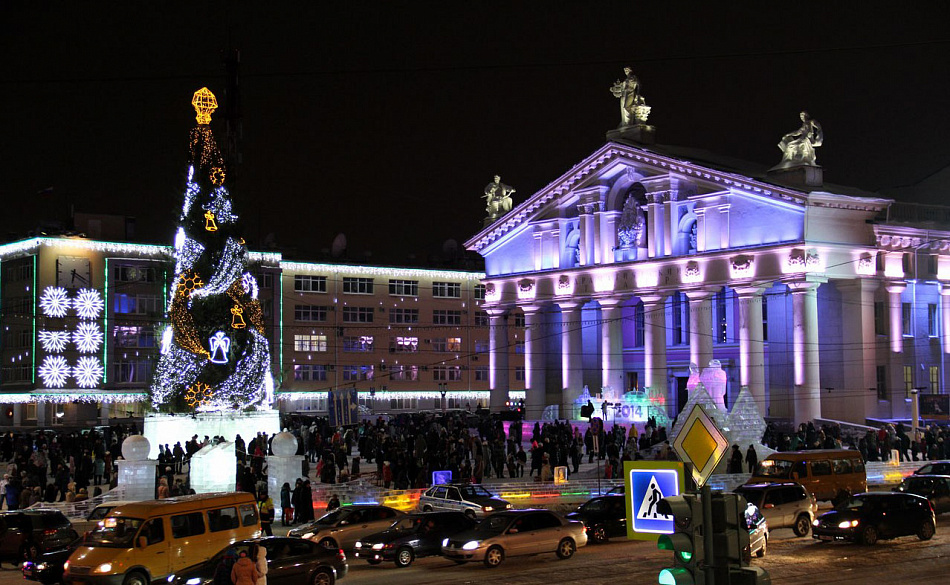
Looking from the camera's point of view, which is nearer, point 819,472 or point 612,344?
point 819,472

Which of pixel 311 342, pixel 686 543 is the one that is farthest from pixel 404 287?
pixel 686 543

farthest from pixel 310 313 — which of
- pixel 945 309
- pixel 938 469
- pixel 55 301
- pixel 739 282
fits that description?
pixel 938 469

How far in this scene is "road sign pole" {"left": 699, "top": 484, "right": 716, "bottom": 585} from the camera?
7930mm

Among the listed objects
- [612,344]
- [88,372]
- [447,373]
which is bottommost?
[447,373]

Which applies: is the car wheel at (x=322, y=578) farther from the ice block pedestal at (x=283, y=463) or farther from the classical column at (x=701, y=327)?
the classical column at (x=701, y=327)

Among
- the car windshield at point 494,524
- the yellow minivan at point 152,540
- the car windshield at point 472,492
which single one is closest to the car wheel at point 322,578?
the yellow minivan at point 152,540

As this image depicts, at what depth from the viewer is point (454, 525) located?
22062 millimetres

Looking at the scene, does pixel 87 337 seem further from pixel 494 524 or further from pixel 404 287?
pixel 494 524

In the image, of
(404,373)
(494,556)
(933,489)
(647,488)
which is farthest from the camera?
(404,373)

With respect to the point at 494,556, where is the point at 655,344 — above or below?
above

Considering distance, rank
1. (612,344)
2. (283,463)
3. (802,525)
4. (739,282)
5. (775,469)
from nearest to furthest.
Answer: (802,525) → (775,469) → (283,463) → (739,282) → (612,344)

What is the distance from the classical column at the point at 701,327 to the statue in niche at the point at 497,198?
15.3m

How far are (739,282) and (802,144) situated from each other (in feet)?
21.0

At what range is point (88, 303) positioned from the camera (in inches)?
2579
